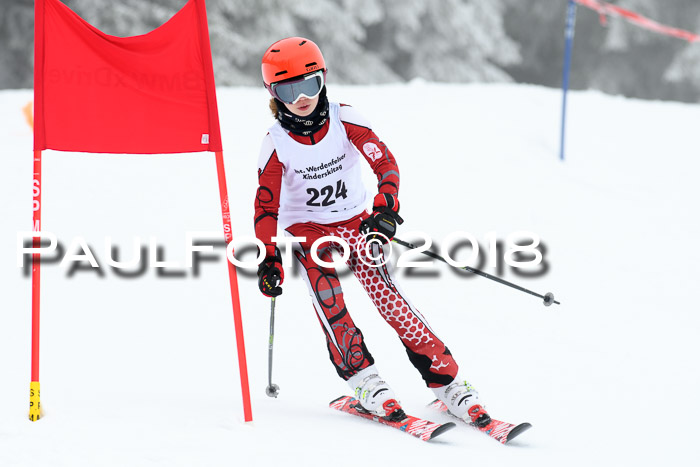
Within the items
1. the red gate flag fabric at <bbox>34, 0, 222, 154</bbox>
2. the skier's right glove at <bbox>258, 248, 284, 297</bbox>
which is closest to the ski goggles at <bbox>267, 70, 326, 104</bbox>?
the red gate flag fabric at <bbox>34, 0, 222, 154</bbox>

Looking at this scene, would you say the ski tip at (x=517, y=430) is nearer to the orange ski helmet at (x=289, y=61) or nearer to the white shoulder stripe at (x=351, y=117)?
the white shoulder stripe at (x=351, y=117)

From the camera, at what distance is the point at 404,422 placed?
3732 millimetres

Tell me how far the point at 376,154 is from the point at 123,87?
1197 millimetres

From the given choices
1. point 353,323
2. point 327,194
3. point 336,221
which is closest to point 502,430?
point 353,323

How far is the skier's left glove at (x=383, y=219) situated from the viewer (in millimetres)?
3639

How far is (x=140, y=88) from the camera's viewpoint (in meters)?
3.62

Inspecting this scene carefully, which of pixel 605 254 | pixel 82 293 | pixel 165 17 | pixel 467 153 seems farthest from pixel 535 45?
pixel 82 293

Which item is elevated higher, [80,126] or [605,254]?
[80,126]

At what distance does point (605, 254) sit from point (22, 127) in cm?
576

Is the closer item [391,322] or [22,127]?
[391,322]

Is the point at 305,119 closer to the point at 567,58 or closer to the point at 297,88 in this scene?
the point at 297,88

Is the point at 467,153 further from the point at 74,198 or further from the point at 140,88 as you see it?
the point at 140,88

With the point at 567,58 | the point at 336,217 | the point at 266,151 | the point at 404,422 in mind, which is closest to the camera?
the point at 404,422

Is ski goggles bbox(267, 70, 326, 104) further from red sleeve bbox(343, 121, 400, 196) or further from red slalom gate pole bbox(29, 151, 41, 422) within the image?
red slalom gate pole bbox(29, 151, 41, 422)
